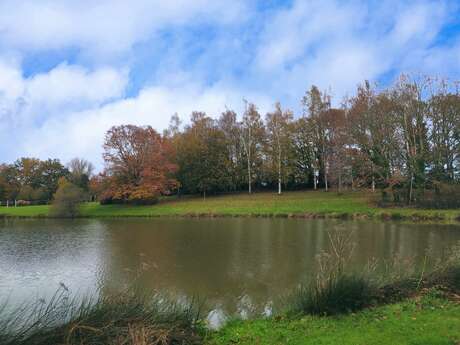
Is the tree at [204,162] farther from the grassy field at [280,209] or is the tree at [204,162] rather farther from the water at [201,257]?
the water at [201,257]

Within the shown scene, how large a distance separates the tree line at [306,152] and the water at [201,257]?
31.5 feet

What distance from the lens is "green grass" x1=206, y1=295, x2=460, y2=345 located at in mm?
5617

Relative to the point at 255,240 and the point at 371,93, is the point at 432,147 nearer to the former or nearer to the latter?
the point at 371,93

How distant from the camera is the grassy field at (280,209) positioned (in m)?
30.7

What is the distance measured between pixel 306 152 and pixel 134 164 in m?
23.6

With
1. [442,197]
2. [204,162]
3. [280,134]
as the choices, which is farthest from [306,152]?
[442,197]

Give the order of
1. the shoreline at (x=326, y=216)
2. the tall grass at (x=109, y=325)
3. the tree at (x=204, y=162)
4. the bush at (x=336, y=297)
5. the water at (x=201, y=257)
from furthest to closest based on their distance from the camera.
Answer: the tree at (x=204, y=162) → the shoreline at (x=326, y=216) → the water at (x=201, y=257) → the bush at (x=336, y=297) → the tall grass at (x=109, y=325)

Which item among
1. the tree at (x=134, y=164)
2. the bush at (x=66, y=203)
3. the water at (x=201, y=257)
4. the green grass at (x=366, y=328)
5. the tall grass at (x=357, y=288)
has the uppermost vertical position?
the tree at (x=134, y=164)

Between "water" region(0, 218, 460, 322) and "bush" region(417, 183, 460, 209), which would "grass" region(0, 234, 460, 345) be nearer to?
"water" region(0, 218, 460, 322)

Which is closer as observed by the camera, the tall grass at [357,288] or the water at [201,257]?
the tall grass at [357,288]

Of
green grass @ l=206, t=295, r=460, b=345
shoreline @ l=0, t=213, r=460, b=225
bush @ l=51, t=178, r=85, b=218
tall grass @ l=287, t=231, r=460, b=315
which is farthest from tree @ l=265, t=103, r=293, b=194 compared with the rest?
green grass @ l=206, t=295, r=460, b=345

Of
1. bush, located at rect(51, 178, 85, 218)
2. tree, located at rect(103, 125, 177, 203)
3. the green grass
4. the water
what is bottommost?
the water

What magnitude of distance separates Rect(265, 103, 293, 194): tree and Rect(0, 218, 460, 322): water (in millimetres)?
22830

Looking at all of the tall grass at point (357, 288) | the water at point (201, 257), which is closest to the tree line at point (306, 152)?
the water at point (201, 257)
